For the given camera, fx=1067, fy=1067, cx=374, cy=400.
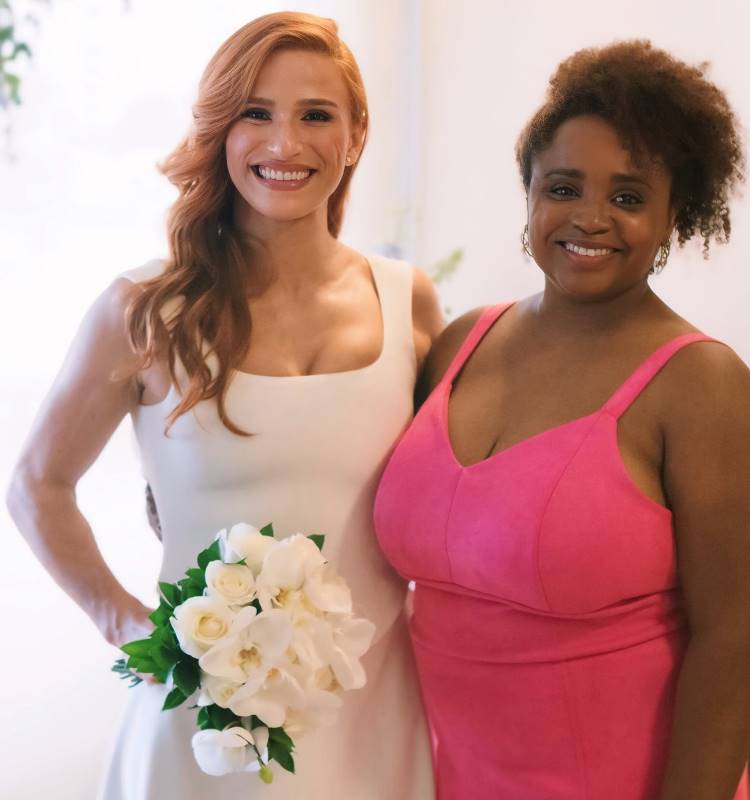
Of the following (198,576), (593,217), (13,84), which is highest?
(13,84)

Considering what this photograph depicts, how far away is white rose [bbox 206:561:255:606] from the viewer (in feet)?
4.07

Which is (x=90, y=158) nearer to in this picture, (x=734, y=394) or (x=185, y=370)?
(x=185, y=370)

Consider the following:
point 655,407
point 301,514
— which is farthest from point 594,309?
point 301,514

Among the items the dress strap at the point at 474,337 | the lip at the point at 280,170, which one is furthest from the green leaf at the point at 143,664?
the lip at the point at 280,170

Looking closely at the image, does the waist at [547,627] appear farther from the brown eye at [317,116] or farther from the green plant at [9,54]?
the green plant at [9,54]

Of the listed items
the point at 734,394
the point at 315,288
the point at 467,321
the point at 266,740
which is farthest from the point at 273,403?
the point at 734,394

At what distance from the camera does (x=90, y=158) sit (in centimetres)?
258

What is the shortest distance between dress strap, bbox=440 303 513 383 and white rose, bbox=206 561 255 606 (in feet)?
1.79

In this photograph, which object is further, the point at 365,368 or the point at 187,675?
the point at 365,368

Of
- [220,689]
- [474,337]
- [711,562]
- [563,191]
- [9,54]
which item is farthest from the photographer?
[9,54]

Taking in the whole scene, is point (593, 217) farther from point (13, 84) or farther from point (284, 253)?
point (13, 84)

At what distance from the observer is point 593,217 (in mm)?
1452

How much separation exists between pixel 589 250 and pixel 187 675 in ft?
2.55

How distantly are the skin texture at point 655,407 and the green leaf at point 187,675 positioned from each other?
0.50 metres
